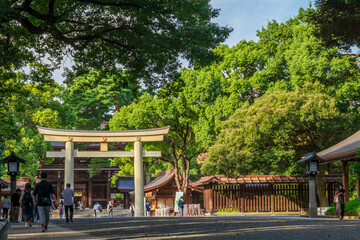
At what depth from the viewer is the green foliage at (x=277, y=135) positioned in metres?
28.6

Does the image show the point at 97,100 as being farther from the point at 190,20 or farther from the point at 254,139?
the point at 190,20

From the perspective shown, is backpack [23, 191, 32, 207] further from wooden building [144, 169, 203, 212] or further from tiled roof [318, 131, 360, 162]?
wooden building [144, 169, 203, 212]

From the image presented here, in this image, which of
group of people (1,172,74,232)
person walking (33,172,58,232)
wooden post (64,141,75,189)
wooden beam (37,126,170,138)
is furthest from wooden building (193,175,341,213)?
person walking (33,172,58,232)

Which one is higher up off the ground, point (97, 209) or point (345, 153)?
point (345, 153)

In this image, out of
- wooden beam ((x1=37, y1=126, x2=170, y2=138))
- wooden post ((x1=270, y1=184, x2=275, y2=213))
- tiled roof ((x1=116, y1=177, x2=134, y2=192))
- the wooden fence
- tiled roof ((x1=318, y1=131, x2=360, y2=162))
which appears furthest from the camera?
tiled roof ((x1=116, y1=177, x2=134, y2=192))

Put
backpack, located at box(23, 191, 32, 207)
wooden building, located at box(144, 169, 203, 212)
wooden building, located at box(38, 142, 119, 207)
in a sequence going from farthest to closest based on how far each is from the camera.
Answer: wooden building, located at box(38, 142, 119, 207)
wooden building, located at box(144, 169, 203, 212)
backpack, located at box(23, 191, 32, 207)

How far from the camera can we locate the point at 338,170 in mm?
32875

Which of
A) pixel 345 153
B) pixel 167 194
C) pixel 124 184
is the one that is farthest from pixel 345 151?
pixel 124 184

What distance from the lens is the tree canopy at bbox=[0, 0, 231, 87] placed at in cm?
1227

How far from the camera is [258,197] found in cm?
3142

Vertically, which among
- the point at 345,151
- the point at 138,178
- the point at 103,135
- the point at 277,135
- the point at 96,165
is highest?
the point at 103,135

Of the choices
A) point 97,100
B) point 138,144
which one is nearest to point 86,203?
point 97,100

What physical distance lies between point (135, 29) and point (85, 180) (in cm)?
4384

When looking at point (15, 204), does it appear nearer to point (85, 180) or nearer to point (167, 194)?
point (167, 194)
